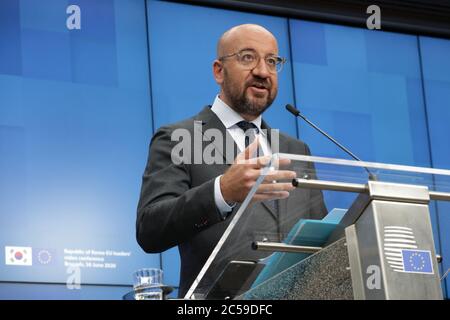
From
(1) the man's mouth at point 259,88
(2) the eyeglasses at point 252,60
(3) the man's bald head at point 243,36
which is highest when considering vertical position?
(3) the man's bald head at point 243,36

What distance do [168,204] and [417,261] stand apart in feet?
2.55

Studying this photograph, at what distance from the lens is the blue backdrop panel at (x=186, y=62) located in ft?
19.3

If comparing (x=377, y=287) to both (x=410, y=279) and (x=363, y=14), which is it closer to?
(x=410, y=279)

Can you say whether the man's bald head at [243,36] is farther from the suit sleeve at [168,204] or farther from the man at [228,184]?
the suit sleeve at [168,204]

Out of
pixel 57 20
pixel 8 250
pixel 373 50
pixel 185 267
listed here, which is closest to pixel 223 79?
pixel 185 267

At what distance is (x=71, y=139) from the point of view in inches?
220

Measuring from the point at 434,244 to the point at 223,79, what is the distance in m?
1.35

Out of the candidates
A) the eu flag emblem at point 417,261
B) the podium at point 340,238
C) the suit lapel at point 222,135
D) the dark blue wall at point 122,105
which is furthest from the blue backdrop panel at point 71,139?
the eu flag emblem at point 417,261

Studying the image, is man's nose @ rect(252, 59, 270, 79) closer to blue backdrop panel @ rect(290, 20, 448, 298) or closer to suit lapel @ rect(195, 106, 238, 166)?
suit lapel @ rect(195, 106, 238, 166)

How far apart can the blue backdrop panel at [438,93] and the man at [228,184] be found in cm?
375

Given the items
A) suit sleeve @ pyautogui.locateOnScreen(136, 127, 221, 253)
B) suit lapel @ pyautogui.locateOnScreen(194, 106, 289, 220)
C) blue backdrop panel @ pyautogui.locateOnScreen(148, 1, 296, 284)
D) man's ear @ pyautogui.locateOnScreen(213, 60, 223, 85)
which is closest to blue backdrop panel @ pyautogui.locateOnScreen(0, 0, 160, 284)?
blue backdrop panel @ pyautogui.locateOnScreen(148, 1, 296, 284)

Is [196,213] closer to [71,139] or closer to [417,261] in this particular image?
[417,261]

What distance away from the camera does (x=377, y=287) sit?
156 cm

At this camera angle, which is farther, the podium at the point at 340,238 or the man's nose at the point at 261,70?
the man's nose at the point at 261,70
